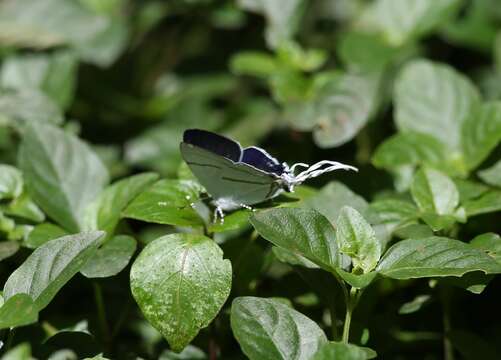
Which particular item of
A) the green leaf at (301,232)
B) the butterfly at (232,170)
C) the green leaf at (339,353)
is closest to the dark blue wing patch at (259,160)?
the butterfly at (232,170)

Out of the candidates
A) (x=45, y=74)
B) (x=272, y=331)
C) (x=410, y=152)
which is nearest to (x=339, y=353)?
(x=272, y=331)

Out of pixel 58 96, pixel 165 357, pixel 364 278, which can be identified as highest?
pixel 364 278

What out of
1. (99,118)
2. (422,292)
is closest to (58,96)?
(99,118)

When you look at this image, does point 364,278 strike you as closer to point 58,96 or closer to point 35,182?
point 35,182

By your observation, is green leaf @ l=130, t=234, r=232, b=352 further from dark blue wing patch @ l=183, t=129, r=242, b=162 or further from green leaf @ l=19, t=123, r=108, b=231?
green leaf @ l=19, t=123, r=108, b=231

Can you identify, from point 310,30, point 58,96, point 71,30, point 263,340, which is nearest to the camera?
point 263,340

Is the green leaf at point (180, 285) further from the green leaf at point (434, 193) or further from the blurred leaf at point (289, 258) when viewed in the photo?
the green leaf at point (434, 193)

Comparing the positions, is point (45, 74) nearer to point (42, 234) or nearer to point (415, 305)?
point (42, 234)
